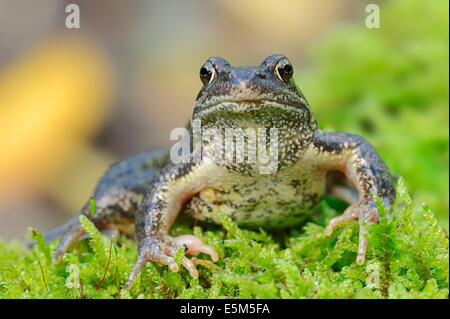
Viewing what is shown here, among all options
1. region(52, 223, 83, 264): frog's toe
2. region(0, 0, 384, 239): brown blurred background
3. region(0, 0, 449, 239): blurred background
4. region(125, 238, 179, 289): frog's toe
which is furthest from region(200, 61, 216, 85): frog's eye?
region(0, 0, 384, 239): brown blurred background

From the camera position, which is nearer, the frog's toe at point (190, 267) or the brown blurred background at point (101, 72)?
the frog's toe at point (190, 267)

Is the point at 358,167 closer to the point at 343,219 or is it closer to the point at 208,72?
the point at 343,219

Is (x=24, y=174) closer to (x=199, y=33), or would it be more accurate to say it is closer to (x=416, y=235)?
(x=199, y=33)

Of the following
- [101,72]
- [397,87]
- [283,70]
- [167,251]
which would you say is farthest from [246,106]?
[101,72]

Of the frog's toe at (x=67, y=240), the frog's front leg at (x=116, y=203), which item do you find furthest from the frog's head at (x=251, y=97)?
the frog's toe at (x=67, y=240)

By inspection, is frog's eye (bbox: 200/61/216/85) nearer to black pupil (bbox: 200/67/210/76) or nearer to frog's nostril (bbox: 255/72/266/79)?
black pupil (bbox: 200/67/210/76)

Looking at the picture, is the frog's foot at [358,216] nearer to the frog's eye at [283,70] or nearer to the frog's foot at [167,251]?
the frog's foot at [167,251]
